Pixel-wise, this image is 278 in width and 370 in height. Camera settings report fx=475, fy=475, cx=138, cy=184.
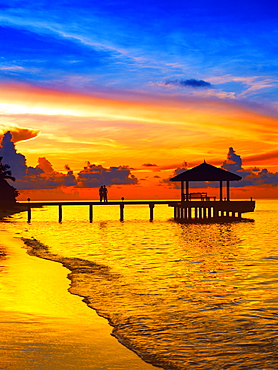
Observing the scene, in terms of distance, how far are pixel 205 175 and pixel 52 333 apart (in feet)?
147

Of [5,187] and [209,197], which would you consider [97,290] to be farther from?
[5,187]

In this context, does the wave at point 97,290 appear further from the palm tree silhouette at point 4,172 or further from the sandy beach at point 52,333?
the palm tree silhouette at point 4,172

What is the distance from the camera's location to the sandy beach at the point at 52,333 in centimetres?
681

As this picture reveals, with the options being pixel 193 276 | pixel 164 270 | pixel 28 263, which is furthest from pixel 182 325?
pixel 28 263

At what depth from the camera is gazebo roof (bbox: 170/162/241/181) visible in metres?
52.2

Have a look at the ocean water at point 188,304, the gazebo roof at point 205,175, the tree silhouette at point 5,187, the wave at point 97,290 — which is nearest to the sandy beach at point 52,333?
the wave at point 97,290

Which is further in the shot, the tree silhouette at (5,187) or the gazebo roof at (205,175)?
the tree silhouette at (5,187)

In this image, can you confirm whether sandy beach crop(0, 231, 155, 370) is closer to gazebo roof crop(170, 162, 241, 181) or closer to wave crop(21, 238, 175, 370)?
wave crop(21, 238, 175, 370)

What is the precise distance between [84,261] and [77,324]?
11737 millimetres

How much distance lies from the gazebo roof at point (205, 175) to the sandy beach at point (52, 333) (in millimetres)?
39343

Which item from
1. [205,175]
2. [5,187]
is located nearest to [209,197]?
[205,175]

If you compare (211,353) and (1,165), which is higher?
(1,165)

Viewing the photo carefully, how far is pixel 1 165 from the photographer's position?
8706cm

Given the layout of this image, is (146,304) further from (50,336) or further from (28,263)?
(28,263)
